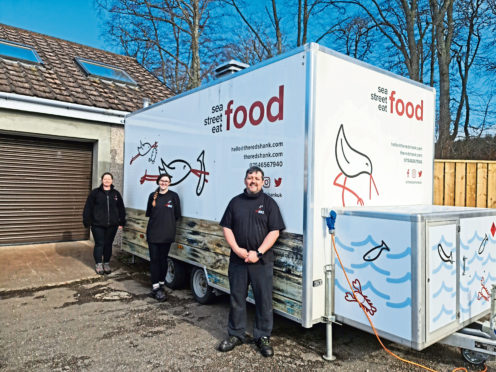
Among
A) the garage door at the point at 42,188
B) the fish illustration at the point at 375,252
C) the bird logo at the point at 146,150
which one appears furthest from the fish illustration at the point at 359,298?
the garage door at the point at 42,188

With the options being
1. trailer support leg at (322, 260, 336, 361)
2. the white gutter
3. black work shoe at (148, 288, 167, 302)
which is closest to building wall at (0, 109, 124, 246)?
the white gutter

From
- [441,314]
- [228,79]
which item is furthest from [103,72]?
[441,314]

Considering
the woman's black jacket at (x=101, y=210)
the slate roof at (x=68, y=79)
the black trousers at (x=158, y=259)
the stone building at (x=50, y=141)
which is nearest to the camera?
the black trousers at (x=158, y=259)

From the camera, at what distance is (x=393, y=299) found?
2.83 meters

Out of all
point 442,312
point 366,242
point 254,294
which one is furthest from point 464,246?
point 254,294

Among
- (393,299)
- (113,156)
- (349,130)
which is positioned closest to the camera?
(393,299)

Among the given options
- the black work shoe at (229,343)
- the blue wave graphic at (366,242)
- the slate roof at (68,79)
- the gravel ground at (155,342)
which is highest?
the slate roof at (68,79)

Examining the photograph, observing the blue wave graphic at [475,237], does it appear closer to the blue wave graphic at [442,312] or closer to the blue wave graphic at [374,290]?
the blue wave graphic at [442,312]

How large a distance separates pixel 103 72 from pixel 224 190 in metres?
7.61

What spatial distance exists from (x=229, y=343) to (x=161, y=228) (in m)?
1.91

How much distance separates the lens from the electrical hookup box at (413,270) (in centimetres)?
271

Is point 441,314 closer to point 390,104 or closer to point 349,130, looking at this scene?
point 349,130

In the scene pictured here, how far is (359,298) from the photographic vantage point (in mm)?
3061

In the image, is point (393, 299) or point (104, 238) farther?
point (104, 238)
